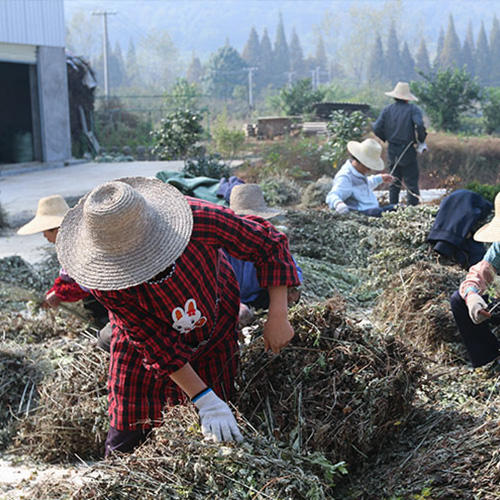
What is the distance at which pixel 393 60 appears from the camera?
91.6 meters

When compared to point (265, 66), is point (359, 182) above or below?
below

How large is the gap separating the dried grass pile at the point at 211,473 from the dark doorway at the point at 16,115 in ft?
52.8

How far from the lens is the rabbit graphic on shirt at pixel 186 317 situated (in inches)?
85.7

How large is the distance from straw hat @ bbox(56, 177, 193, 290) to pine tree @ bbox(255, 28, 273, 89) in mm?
88404

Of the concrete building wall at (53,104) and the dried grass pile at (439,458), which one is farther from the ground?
the concrete building wall at (53,104)

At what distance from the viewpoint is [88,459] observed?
3082 mm

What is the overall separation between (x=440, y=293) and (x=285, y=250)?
1847mm

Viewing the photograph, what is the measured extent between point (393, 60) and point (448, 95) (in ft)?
260

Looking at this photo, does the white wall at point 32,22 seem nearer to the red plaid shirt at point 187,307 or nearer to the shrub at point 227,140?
the shrub at point 227,140

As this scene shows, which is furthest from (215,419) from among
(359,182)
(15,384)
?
(359,182)

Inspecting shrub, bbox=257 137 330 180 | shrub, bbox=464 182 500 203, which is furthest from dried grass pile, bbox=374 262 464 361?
shrub, bbox=257 137 330 180

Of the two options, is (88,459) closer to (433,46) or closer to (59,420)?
(59,420)

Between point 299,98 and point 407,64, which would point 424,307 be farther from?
point 407,64

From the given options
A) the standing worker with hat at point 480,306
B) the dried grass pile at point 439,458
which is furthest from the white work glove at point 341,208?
the dried grass pile at point 439,458
